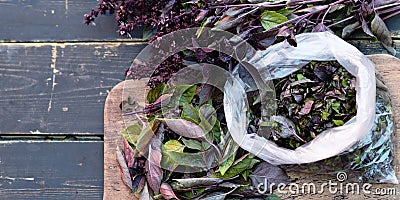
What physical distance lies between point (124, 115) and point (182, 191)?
0.70 ft

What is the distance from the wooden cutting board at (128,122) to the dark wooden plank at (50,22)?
0.15 meters

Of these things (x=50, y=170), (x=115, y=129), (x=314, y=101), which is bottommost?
(x=50, y=170)

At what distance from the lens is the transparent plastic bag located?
38.1 inches

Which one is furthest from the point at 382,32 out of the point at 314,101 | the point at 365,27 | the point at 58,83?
the point at 58,83

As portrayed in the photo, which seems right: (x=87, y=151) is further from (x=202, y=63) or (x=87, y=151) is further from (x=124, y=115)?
(x=202, y=63)

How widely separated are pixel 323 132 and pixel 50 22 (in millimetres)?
676

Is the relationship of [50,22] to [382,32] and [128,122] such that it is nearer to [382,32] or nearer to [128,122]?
[128,122]

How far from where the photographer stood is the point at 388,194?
1.04m

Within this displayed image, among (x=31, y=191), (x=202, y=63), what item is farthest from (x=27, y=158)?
(x=202, y=63)

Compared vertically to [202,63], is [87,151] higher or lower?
lower

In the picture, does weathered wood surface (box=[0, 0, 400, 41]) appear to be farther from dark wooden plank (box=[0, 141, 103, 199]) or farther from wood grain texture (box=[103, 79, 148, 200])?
dark wooden plank (box=[0, 141, 103, 199])

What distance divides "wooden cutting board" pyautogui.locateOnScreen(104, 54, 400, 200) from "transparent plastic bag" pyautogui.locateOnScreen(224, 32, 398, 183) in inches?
1.9

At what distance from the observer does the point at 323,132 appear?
3.22 feet

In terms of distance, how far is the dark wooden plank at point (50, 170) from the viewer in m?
1.14
